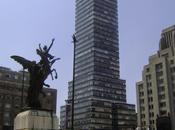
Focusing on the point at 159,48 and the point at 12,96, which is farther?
the point at 159,48

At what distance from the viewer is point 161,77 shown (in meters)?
138

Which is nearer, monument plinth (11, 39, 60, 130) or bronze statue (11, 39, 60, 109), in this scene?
monument plinth (11, 39, 60, 130)

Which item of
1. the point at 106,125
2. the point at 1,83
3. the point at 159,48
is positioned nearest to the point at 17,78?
the point at 1,83

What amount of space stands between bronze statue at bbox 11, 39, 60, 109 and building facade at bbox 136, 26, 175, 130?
114 meters

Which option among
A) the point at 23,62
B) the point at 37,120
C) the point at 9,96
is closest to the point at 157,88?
the point at 9,96

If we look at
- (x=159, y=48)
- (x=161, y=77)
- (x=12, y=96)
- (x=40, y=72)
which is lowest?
(x=40, y=72)

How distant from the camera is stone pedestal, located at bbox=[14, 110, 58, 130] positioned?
18.2 meters

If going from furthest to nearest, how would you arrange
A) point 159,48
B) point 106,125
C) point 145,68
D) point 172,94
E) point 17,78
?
point 106,125 → point 159,48 → point 145,68 → point 172,94 → point 17,78

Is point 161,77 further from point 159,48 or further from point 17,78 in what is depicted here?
point 17,78

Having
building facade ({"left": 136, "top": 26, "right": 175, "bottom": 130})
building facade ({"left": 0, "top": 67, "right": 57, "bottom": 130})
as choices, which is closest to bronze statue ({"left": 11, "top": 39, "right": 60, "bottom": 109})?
building facade ({"left": 0, "top": 67, "right": 57, "bottom": 130})

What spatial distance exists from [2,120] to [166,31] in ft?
301

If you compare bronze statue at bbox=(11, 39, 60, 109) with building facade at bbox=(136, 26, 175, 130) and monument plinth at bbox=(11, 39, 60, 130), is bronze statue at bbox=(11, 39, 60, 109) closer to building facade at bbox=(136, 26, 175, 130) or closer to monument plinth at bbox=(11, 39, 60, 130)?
monument plinth at bbox=(11, 39, 60, 130)

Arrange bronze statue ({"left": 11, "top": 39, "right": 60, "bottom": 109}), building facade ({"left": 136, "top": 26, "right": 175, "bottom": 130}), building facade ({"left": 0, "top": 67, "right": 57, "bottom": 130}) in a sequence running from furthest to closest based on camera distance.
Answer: building facade ({"left": 136, "top": 26, "right": 175, "bottom": 130})
building facade ({"left": 0, "top": 67, "right": 57, "bottom": 130})
bronze statue ({"left": 11, "top": 39, "right": 60, "bottom": 109})

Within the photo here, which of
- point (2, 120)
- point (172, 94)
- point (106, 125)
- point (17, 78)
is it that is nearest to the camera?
point (2, 120)
